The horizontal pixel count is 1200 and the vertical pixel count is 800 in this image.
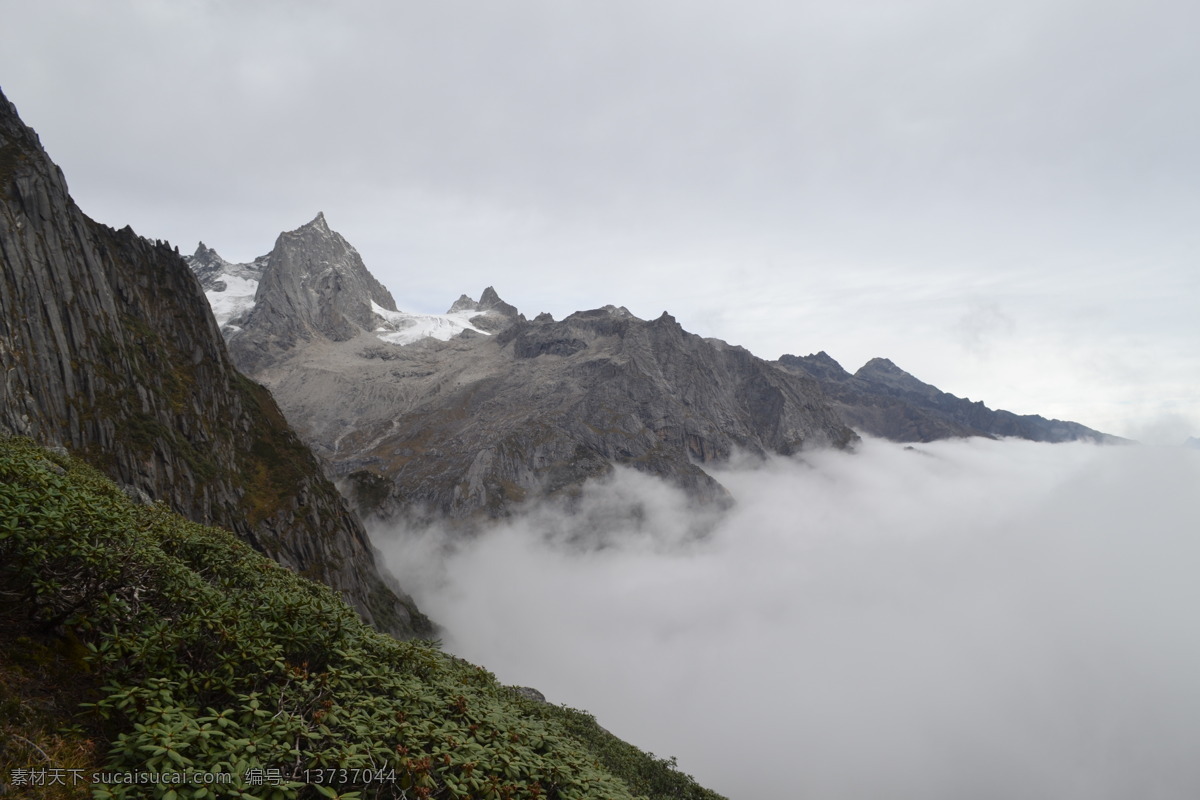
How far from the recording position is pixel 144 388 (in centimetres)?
8419

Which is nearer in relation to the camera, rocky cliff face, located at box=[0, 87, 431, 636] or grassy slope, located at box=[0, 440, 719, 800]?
grassy slope, located at box=[0, 440, 719, 800]

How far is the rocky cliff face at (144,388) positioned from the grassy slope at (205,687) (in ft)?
200

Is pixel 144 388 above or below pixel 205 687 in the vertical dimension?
below

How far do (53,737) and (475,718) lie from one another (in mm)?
7145

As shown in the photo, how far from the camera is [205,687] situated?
33.3ft

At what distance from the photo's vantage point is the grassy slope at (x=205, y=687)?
350 inches

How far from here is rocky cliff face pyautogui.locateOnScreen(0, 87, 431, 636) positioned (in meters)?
→ 67.2

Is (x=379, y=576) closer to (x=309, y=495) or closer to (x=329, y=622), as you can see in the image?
(x=309, y=495)

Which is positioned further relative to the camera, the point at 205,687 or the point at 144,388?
the point at 144,388

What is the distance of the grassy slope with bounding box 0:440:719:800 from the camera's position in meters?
8.88

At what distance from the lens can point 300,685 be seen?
1097 centimetres

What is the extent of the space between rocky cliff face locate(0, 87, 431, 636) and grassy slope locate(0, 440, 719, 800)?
60816mm

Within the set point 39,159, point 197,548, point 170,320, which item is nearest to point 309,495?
point 170,320

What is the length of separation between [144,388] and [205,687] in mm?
96654
